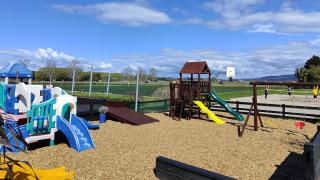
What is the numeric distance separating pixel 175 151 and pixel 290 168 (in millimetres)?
3021

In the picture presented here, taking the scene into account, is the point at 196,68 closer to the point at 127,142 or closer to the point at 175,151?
the point at 127,142

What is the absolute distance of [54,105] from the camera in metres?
9.09

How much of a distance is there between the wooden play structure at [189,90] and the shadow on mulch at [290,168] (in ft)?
27.0

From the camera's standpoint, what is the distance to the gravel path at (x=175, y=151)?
7176mm

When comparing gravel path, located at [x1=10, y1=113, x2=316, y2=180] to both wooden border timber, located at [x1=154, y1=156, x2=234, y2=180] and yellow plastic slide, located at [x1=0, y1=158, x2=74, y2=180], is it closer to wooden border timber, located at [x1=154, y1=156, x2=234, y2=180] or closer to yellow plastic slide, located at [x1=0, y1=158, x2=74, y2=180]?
yellow plastic slide, located at [x1=0, y1=158, x2=74, y2=180]

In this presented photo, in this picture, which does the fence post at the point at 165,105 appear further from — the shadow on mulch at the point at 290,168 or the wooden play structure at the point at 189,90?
the shadow on mulch at the point at 290,168

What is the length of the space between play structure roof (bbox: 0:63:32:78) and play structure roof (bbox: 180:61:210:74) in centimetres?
847

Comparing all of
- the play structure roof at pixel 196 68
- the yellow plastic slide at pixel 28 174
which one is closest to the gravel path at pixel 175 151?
the yellow plastic slide at pixel 28 174

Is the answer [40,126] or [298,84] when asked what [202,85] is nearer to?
[298,84]

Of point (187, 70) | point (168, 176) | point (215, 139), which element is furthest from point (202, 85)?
point (168, 176)

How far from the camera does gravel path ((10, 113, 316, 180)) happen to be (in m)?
7.18

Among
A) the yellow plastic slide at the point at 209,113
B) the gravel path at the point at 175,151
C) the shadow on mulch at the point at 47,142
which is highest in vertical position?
the yellow plastic slide at the point at 209,113

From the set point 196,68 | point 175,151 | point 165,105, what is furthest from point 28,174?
point 165,105

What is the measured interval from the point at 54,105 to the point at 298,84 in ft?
29.4
